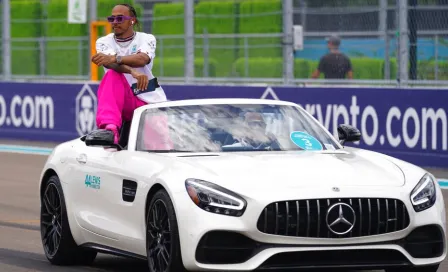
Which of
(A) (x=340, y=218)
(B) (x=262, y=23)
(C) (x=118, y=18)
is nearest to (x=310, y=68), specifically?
(B) (x=262, y=23)

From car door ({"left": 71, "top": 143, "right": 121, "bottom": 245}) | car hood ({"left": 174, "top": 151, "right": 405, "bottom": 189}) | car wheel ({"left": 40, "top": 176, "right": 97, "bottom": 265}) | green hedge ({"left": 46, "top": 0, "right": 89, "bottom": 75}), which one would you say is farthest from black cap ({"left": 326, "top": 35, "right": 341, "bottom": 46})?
car hood ({"left": 174, "top": 151, "right": 405, "bottom": 189})

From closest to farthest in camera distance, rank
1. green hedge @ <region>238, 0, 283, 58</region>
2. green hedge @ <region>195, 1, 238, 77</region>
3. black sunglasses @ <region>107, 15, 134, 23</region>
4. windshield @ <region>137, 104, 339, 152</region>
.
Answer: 1. windshield @ <region>137, 104, 339, 152</region>
2. black sunglasses @ <region>107, 15, 134, 23</region>
3. green hedge @ <region>238, 0, 283, 58</region>
4. green hedge @ <region>195, 1, 238, 77</region>

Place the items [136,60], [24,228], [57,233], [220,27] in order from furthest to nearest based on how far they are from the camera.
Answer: [220,27], [24,228], [136,60], [57,233]

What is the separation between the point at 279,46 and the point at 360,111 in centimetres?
283

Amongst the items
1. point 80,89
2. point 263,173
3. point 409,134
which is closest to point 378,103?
point 409,134

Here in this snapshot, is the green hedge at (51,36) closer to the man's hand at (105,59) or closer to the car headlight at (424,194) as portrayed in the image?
the man's hand at (105,59)

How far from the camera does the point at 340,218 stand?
7.60 metres

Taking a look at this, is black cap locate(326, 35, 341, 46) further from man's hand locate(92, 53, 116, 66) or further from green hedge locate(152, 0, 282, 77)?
man's hand locate(92, 53, 116, 66)

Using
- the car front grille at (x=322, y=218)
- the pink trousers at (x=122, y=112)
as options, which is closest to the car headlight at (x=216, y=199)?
the car front grille at (x=322, y=218)

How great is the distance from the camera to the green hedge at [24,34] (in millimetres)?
25719

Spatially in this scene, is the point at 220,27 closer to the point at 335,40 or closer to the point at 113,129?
the point at 335,40

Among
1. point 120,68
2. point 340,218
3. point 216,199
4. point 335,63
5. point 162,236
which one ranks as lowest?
point 162,236

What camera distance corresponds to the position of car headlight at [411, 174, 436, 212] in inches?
310

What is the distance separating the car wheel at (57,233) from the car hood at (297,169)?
5.09 feet
